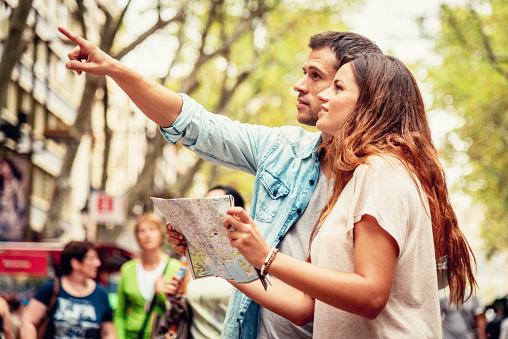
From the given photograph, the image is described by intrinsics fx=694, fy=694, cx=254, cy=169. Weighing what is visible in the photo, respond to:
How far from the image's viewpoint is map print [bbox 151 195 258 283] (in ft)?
A: 7.14

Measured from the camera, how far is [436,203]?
2.29m

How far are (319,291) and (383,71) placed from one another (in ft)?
2.81

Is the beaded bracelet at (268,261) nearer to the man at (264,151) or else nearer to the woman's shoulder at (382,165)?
the woman's shoulder at (382,165)

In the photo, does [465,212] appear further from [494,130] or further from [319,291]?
[319,291]

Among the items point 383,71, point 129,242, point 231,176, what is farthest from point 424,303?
point 231,176

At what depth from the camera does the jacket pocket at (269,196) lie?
2.93 metres

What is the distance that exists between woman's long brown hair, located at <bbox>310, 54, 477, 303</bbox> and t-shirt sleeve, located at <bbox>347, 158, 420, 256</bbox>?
5 centimetres

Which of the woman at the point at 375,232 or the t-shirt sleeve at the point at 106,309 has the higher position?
the woman at the point at 375,232

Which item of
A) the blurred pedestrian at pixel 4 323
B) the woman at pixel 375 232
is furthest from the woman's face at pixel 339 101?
the blurred pedestrian at pixel 4 323

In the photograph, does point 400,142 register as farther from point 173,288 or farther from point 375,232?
point 173,288

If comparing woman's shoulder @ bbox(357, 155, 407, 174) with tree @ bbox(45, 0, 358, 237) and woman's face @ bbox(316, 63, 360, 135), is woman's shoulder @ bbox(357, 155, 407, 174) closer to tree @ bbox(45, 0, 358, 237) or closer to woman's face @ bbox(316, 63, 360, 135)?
woman's face @ bbox(316, 63, 360, 135)

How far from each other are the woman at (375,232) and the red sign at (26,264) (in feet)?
26.4

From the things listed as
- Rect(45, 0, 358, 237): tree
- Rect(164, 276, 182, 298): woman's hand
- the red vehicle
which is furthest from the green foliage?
Rect(164, 276, 182, 298): woman's hand

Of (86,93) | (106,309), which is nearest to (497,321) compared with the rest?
(106,309)
